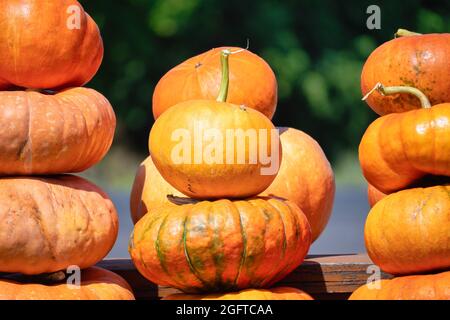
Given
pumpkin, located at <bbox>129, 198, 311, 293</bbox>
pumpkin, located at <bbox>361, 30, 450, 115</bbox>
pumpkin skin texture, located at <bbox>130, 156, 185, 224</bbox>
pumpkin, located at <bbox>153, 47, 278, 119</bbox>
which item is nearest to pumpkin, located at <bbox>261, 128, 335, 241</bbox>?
pumpkin, located at <bbox>153, 47, 278, 119</bbox>

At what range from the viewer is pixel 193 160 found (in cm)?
224

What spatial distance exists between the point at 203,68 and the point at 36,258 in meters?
1.04

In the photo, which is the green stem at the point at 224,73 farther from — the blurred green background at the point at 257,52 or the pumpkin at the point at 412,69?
the blurred green background at the point at 257,52

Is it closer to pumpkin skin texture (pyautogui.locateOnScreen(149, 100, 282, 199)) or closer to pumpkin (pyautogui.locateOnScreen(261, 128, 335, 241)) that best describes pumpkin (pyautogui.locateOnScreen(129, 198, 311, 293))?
pumpkin skin texture (pyautogui.locateOnScreen(149, 100, 282, 199))

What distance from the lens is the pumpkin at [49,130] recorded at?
2.31 meters

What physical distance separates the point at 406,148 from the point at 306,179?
770 millimetres

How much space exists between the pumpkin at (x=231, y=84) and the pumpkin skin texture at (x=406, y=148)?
2.02ft

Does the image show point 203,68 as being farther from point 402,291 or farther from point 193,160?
point 402,291

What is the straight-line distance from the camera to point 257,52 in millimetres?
8875

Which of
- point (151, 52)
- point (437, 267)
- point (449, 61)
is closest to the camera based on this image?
point (437, 267)

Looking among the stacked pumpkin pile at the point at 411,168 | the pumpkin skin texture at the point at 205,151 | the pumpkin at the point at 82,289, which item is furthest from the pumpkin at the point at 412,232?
the pumpkin at the point at 82,289

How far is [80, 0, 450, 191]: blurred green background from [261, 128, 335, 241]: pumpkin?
5474mm
